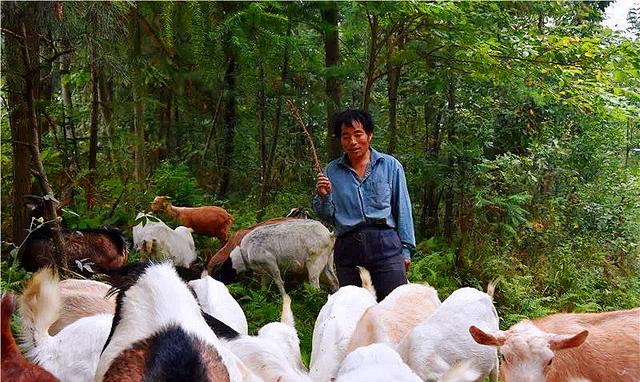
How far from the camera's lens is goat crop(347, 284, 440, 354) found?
4.02m

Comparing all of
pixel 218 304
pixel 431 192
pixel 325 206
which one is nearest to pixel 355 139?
pixel 325 206

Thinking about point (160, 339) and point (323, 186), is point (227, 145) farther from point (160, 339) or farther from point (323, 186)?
point (160, 339)

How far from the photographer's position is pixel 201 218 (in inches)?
386

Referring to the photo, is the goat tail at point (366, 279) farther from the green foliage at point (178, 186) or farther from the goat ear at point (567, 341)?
the green foliage at point (178, 186)

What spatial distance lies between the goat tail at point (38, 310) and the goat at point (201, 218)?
6.29m

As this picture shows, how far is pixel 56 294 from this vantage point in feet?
11.2

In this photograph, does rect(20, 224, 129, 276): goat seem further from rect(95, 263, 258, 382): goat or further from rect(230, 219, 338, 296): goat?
rect(95, 263, 258, 382): goat

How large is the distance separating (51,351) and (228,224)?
6795 mm

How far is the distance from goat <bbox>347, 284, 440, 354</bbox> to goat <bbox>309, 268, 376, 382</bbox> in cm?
12

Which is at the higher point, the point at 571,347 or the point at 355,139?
the point at 355,139

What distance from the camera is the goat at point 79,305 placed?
13.2ft

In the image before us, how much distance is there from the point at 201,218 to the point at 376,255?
5561mm

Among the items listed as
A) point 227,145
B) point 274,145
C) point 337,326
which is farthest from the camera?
point 227,145

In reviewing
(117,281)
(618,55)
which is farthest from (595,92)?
(117,281)
